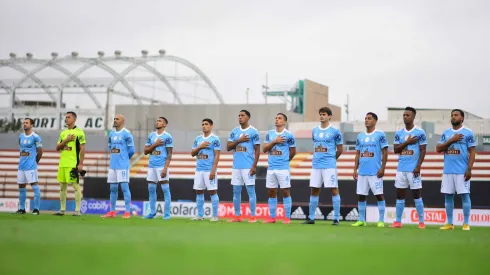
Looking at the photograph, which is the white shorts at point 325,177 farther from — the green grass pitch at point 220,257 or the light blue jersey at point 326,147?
the green grass pitch at point 220,257

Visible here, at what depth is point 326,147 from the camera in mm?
13898

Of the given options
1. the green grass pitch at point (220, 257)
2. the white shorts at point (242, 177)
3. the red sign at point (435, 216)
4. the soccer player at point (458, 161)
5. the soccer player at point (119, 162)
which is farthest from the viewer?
the red sign at point (435, 216)

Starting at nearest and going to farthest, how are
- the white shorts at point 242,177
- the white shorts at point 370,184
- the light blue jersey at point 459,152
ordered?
the light blue jersey at point 459,152 → the white shorts at point 370,184 → the white shorts at point 242,177

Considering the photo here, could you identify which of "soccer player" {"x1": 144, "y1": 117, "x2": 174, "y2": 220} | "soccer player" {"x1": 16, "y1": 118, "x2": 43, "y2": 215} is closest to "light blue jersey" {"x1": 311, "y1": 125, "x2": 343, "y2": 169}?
"soccer player" {"x1": 144, "y1": 117, "x2": 174, "y2": 220}

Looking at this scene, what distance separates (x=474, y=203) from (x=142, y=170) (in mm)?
16506

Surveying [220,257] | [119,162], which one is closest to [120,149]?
[119,162]

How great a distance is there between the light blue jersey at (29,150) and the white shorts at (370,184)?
8.08 meters

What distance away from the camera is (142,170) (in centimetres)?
3334

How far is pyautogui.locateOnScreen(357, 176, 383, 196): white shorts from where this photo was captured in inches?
535

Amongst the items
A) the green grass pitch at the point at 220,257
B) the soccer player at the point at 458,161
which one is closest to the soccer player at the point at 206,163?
the soccer player at the point at 458,161

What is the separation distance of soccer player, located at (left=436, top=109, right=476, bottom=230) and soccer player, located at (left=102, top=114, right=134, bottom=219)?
23.5ft

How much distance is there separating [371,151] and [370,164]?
27cm

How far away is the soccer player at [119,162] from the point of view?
15672mm

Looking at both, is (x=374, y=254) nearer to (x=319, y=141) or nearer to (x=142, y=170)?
(x=319, y=141)
